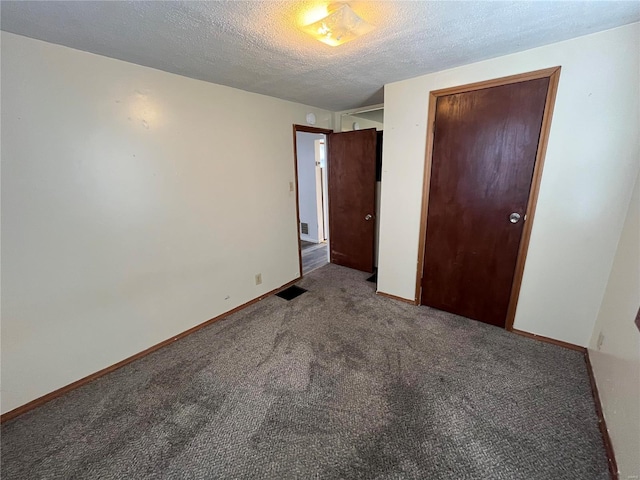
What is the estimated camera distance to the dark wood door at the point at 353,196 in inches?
137

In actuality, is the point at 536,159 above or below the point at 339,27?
below

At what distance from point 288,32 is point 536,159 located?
1.96m

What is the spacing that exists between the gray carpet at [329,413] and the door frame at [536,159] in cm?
53

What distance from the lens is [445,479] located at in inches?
48.8

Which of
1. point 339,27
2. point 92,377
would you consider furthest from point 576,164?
point 92,377

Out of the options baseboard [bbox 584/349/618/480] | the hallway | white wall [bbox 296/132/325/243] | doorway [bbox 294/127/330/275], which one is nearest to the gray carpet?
baseboard [bbox 584/349/618/480]

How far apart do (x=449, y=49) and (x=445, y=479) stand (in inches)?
98.8

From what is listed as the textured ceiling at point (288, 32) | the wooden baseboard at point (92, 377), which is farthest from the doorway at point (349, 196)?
the wooden baseboard at point (92, 377)

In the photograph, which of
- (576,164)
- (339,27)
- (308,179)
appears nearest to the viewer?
(339,27)

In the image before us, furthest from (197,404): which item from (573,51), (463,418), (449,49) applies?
(573,51)

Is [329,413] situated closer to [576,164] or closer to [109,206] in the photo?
[109,206]

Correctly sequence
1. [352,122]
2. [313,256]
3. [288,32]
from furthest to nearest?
1. [313,256]
2. [352,122]
3. [288,32]

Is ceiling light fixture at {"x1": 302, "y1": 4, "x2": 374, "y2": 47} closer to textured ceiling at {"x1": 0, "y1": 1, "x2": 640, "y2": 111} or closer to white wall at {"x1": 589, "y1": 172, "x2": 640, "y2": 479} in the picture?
textured ceiling at {"x1": 0, "y1": 1, "x2": 640, "y2": 111}

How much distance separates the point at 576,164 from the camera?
1.85 meters
